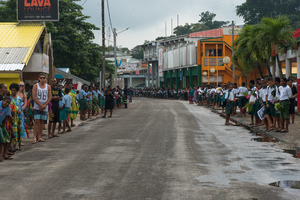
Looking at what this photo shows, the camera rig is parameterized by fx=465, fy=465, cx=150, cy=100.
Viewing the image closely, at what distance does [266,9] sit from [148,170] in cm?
7930

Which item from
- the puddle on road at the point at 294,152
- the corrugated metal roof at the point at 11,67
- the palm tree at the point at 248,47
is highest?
the palm tree at the point at 248,47

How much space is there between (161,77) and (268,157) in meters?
75.7

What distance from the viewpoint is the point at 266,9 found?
83.0 meters

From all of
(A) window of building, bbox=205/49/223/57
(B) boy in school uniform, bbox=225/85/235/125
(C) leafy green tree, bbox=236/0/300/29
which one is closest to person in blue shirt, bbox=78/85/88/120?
(B) boy in school uniform, bbox=225/85/235/125

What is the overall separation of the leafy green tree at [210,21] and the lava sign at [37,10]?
3922 inches

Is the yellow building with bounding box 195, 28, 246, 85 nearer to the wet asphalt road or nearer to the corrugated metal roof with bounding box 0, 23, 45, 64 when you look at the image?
the corrugated metal roof with bounding box 0, 23, 45, 64

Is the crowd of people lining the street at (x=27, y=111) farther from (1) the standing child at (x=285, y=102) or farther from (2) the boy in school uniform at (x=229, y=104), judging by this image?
(1) the standing child at (x=285, y=102)

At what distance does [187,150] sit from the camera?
1142 centimetres

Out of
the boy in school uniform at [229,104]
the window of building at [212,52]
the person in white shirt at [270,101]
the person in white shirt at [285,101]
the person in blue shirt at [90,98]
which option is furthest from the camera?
the window of building at [212,52]

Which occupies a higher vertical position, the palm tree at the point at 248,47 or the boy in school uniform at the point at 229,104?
the palm tree at the point at 248,47

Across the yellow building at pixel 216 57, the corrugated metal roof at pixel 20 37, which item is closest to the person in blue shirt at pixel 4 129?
the corrugated metal roof at pixel 20 37

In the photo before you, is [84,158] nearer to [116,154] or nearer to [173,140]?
[116,154]

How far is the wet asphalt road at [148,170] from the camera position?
672cm

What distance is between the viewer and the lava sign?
91.6ft
